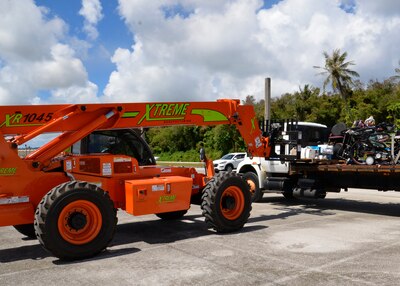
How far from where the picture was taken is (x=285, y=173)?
12.5 meters

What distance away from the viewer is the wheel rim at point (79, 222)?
21.2 ft

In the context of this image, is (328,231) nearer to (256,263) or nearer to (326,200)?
(256,263)

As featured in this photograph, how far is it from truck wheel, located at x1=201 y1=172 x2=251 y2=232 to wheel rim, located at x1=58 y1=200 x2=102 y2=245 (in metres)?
→ 2.26

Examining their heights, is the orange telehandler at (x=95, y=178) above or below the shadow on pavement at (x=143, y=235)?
above

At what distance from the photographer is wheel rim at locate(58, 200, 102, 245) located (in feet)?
21.2

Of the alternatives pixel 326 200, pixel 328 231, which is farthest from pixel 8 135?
pixel 326 200

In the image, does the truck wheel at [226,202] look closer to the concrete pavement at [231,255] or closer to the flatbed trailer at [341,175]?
the concrete pavement at [231,255]

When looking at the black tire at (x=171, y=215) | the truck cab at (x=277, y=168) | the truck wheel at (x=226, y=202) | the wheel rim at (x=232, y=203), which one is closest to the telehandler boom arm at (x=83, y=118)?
the truck wheel at (x=226, y=202)

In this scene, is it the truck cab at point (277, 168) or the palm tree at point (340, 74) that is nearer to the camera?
the truck cab at point (277, 168)

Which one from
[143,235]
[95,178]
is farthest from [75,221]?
[143,235]

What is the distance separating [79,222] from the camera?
6.54 metres

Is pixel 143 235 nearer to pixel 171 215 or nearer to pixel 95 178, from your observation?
pixel 95 178

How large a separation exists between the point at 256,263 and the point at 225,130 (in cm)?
4537

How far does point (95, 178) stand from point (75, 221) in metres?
1.34
